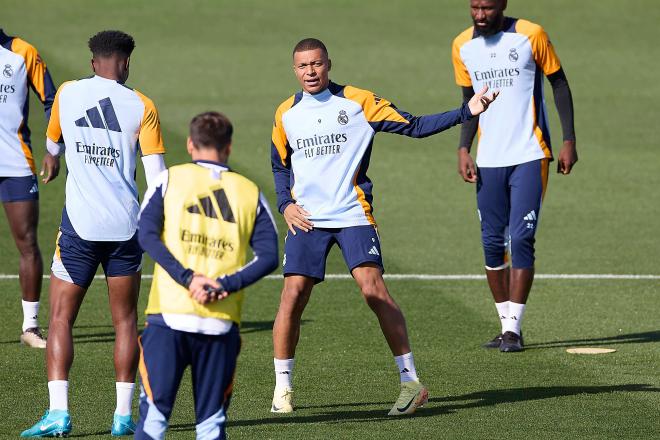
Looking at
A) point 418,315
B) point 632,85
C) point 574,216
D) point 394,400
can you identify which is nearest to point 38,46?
point 632,85

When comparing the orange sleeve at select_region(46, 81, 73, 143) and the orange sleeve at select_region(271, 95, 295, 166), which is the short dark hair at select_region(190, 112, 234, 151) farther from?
the orange sleeve at select_region(271, 95, 295, 166)

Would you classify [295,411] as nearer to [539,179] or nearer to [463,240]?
[539,179]

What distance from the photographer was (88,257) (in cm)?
872

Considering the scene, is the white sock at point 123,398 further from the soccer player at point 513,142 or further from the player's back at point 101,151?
the soccer player at point 513,142

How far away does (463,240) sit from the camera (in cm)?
1686

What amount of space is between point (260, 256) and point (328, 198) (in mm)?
2419

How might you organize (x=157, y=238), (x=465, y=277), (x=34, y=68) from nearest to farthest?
(x=157, y=238) < (x=34, y=68) < (x=465, y=277)

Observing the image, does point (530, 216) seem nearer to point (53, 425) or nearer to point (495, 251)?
point (495, 251)

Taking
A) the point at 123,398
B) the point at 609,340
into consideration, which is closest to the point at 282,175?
the point at 123,398

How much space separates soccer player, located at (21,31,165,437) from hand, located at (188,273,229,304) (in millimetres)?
1666

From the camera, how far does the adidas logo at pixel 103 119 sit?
28.1 ft

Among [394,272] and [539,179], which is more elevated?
[539,179]

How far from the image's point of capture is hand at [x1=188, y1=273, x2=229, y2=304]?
6.97 m

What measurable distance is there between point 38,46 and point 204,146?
→ 24524mm
